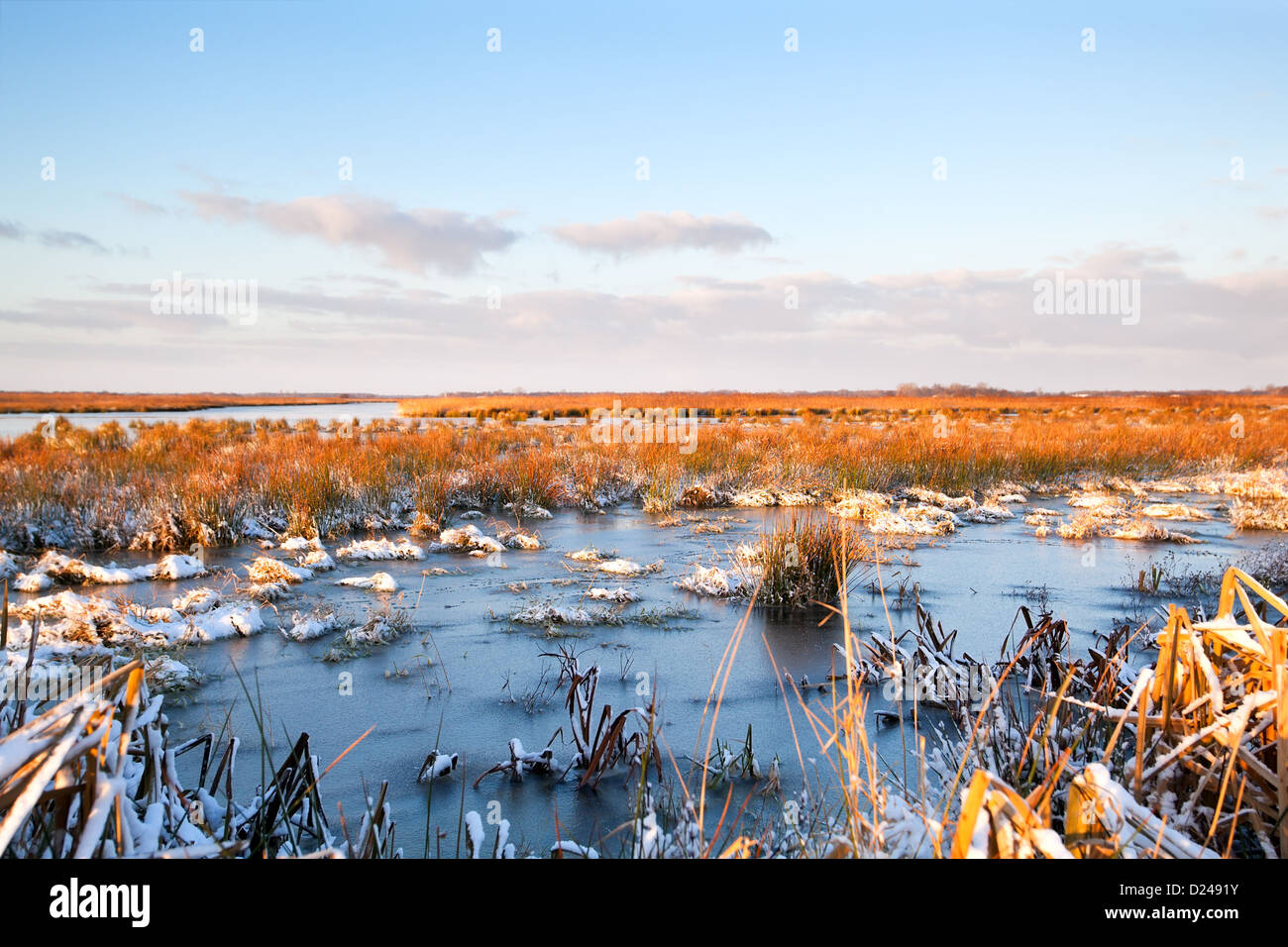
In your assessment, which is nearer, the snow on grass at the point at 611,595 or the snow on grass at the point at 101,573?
the snow on grass at the point at 611,595

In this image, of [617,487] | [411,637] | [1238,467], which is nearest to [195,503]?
[411,637]

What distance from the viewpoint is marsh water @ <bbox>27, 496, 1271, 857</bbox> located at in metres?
3.39

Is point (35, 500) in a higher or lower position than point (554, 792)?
higher

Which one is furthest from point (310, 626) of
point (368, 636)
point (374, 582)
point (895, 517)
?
point (895, 517)

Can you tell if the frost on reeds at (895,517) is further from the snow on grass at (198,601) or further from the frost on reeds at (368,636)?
the snow on grass at (198,601)

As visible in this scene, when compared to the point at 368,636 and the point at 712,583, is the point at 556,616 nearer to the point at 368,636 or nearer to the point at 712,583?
the point at 368,636

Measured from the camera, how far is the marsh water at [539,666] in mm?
3395

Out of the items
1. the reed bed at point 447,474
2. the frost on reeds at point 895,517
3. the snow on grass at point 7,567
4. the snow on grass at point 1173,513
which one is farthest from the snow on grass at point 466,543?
the snow on grass at point 1173,513

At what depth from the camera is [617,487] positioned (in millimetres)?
14422
